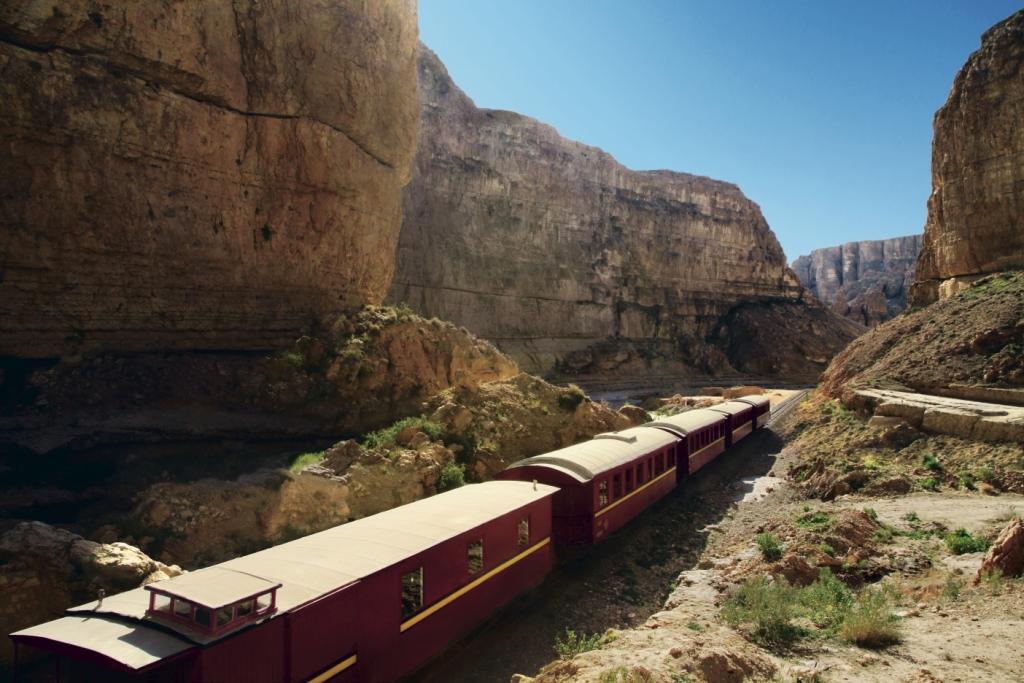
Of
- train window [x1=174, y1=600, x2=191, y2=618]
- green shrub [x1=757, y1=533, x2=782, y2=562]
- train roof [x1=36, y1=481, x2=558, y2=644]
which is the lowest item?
green shrub [x1=757, y1=533, x2=782, y2=562]

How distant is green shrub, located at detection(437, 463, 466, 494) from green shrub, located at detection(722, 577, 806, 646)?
8.98 meters

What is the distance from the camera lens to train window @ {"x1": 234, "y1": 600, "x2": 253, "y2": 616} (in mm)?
6117

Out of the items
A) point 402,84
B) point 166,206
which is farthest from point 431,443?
point 402,84

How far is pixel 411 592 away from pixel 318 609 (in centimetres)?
187

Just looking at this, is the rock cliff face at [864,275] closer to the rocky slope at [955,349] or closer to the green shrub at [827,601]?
the rocky slope at [955,349]

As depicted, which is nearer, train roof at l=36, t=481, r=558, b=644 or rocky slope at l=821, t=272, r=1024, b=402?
train roof at l=36, t=481, r=558, b=644

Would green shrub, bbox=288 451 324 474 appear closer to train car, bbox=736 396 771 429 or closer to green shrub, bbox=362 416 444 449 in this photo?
green shrub, bbox=362 416 444 449

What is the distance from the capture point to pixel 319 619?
651 cm

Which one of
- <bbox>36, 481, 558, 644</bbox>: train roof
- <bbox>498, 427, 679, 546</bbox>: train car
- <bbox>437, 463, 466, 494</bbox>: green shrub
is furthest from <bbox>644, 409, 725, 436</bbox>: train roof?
<bbox>36, 481, 558, 644</bbox>: train roof

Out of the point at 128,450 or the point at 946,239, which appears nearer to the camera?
the point at 128,450

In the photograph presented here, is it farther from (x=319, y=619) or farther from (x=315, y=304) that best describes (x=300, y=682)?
(x=315, y=304)

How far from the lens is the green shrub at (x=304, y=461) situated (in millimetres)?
16109

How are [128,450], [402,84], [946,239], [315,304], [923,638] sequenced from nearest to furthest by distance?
[923,638] < [128,450] < [315,304] < [402,84] < [946,239]

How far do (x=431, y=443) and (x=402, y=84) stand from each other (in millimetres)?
15846
